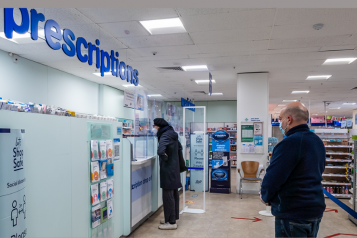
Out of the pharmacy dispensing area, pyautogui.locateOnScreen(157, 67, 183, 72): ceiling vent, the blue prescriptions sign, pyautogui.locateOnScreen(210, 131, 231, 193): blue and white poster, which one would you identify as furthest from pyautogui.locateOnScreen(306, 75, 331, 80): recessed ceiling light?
the blue prescriptions sign

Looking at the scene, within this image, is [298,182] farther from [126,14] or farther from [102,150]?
[126,14]

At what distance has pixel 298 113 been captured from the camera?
1.98m

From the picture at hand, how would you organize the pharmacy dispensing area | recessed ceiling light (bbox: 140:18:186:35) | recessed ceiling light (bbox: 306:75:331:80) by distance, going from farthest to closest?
recessed ceiling light (bbox: 306:75:331:80) → recessed ceiling light (bbox: 140:18:186:35) → the pharmacy dispensing area

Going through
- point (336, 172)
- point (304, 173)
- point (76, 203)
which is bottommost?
point (336, 172)

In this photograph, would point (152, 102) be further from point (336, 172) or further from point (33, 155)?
point (336, 172)

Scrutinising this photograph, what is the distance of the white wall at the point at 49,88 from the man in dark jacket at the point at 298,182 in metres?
6.05

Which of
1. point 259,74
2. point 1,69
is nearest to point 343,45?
point 259,74

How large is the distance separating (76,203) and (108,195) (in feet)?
1.95

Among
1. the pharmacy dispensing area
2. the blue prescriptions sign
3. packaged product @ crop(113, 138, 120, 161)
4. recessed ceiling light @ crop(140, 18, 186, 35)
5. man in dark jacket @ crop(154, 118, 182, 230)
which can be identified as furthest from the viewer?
man in dark jacket @ crop(154, 118, 182, 230)

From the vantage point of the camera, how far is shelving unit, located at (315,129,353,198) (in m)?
6.59

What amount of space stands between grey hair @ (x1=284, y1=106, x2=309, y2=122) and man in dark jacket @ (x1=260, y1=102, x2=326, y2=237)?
101 millimetres

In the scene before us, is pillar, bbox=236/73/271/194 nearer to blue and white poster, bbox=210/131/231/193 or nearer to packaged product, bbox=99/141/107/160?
blue and white poster, bbox=210/131/231/193

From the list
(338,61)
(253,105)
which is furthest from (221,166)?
(338,61)

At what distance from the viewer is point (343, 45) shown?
5.04 metres
